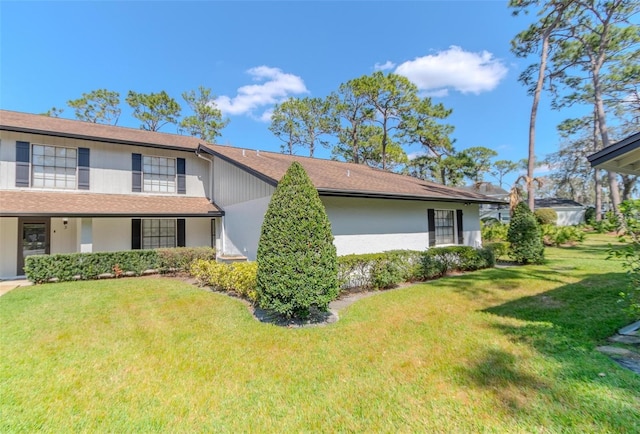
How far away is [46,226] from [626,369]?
1685 cm

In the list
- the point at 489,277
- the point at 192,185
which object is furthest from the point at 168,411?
the point at 192,185

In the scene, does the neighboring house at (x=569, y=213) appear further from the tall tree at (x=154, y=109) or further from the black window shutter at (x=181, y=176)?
the tall tree at (x=154, y=109)

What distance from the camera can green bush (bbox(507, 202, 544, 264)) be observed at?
1173 cm

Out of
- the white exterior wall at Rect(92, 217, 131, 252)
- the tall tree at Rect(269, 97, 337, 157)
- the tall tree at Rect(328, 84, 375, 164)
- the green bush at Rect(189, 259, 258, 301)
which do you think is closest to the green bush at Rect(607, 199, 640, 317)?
the green bush at Rect(189, 259, 258, 301)

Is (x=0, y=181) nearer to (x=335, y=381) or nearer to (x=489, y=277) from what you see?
(x=335, y=381)

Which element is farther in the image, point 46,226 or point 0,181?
point 46,226

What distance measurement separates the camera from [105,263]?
10242 mm

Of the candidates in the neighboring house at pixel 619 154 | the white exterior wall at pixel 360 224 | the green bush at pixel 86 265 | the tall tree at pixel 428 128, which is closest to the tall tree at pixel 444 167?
the tall tree at pixel 428 128

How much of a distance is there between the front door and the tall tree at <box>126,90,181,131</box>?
18976 mm

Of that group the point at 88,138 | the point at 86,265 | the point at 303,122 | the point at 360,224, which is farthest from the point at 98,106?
the point at 360,224

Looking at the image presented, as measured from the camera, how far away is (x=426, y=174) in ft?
115

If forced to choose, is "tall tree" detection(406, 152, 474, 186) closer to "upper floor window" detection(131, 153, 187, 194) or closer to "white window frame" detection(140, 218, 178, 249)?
"upper floor window" detection(131, 153, 187, 194)

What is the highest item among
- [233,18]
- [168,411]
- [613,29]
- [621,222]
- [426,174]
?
[613,29]

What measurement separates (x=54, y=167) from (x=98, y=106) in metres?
19.7
